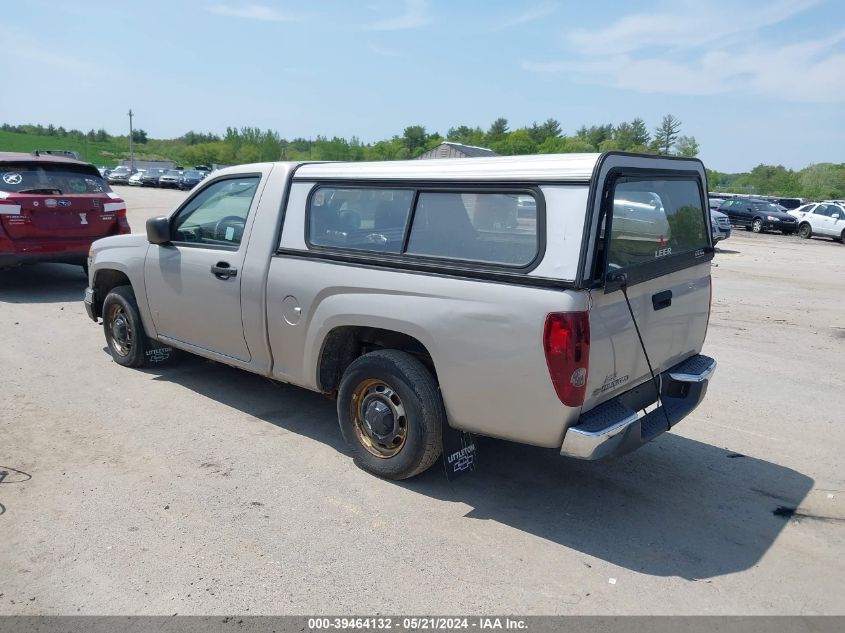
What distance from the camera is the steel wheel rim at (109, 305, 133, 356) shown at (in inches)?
250

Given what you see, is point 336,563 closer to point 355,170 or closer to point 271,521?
point 271,521

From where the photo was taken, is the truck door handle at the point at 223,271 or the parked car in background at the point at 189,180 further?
the parked car in background at the point at 189,180

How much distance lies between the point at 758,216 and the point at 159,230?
3043 centimetres

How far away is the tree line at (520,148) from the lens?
231 feet

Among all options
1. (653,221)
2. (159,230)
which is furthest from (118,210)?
(653,221)

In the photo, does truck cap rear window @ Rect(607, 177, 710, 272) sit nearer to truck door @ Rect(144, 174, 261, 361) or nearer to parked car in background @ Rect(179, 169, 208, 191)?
truck door @ Rect(144, 174, 261, 361)

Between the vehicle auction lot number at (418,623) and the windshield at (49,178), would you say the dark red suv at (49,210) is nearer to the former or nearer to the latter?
the windshield at (49,178)

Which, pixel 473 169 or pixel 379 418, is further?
pixel 379 418

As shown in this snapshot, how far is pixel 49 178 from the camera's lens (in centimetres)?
943

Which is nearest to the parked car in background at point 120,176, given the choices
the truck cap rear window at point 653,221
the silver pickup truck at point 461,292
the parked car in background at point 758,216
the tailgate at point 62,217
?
the parked car in background at point 758,216

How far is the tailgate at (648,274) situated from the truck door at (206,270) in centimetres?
266

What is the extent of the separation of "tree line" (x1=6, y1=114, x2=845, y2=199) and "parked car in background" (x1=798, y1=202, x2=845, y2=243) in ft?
89.7

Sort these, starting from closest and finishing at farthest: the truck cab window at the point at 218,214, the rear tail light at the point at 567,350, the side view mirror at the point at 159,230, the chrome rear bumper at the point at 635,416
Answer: the rear tail light at the point at 567,350 → the chrome rear bumper at the point at 635,416 → the truck cab window at the point at 218,214 → the side view mirror at the point at 159,230

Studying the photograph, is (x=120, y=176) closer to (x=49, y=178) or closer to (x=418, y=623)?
(x=49, y=178)
